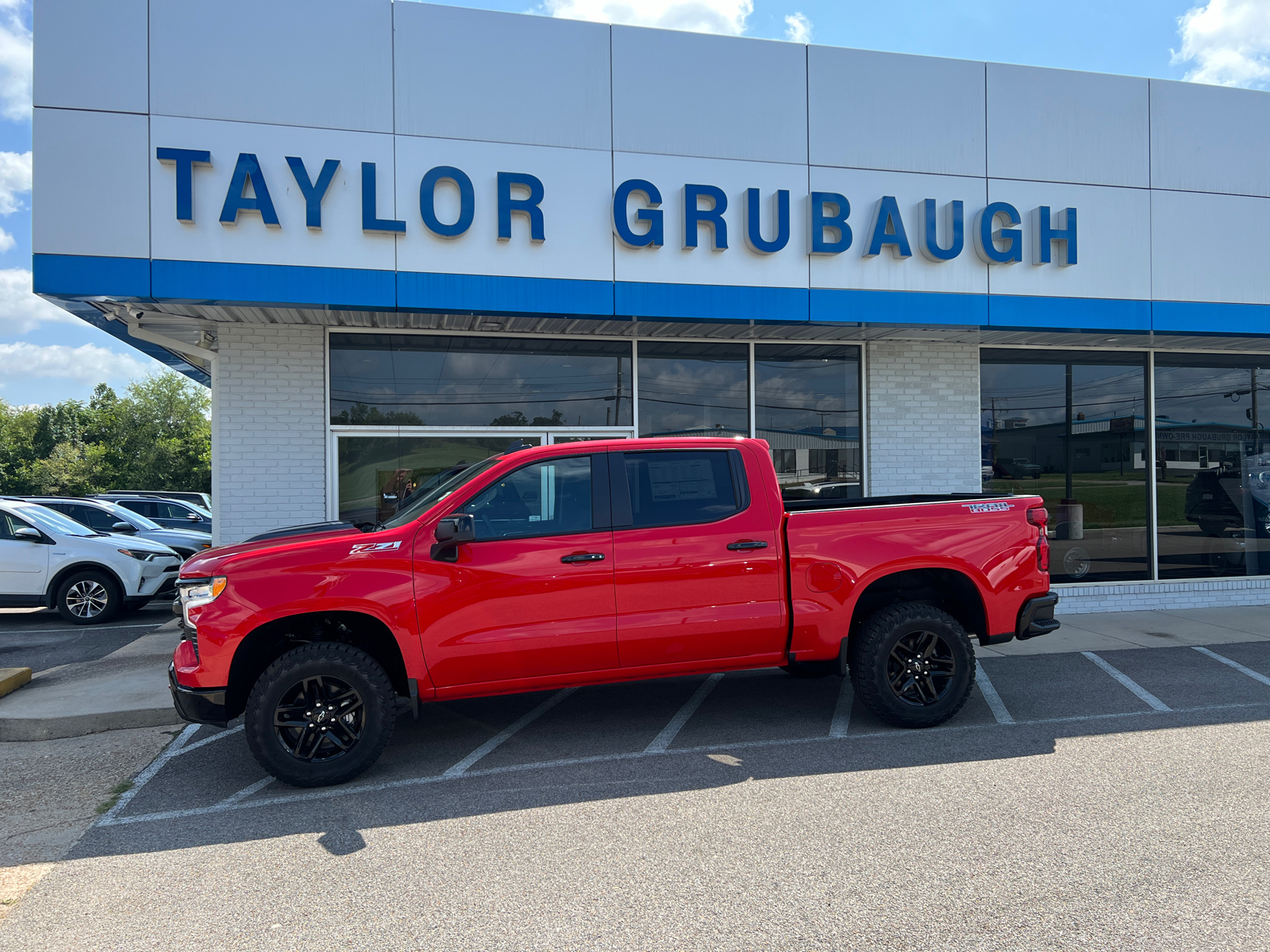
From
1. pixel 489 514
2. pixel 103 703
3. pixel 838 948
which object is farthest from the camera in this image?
pixel 103 703

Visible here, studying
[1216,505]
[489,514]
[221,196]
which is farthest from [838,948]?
[1216,505]

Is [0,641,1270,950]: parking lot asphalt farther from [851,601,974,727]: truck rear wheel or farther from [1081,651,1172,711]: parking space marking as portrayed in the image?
[851,601,974,727]: truck rear wheel

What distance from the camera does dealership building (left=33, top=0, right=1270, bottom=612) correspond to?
7.96 metres

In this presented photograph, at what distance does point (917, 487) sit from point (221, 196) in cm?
853

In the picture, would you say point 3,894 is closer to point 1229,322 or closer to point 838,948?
point 838,948

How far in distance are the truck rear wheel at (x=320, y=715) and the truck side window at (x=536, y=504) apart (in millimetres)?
1092

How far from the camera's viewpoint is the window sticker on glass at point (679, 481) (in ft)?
18.2

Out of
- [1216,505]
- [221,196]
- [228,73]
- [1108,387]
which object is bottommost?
[1216,505]

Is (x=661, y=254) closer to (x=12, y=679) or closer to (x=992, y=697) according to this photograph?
(x=992, y=697)

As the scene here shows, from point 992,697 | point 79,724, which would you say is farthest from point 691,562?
point 79,724

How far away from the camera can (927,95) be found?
9.70 meters

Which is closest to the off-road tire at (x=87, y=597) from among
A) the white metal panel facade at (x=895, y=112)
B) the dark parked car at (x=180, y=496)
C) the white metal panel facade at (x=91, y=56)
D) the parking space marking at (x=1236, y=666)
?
the white metal panel facade at (x=91, y=56)

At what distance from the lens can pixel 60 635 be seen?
10195 mm

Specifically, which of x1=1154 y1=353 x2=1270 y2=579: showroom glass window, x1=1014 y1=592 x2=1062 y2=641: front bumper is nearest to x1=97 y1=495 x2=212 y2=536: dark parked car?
x1=1014 y1=592 x2=1062 y2=641: front bumper
